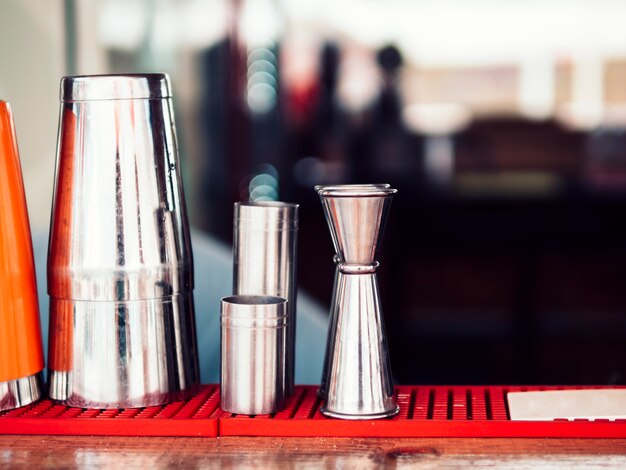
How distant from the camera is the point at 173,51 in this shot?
11.9 ft

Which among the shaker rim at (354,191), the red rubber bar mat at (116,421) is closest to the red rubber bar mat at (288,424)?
the red rubber bar mat at (116,421)

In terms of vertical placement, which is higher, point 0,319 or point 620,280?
point 0,319

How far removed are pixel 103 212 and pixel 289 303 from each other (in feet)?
0.63

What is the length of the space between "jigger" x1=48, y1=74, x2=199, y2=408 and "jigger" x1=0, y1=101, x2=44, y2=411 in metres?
0.03

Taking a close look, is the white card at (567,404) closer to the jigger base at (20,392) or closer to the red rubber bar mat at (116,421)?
the red rubber bar mat at (116,421)

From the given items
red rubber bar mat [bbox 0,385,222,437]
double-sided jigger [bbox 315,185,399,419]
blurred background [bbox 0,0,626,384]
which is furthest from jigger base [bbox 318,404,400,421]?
blurred background [bbox 0,0,626,384]

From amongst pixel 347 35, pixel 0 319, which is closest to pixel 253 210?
pixel 0 319

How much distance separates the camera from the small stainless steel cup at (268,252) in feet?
2.89

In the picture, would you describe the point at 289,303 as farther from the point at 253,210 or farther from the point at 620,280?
the point at 620,280

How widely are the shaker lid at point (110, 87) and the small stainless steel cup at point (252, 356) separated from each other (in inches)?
8.0

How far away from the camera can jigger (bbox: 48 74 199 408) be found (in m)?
0.84

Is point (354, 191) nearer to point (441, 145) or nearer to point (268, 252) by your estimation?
point (268, 252)

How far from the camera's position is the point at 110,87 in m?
0.83

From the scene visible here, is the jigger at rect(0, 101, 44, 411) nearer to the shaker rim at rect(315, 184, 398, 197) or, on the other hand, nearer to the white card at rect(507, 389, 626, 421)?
the shaker rim at rect(315, 184, 398, 197)
